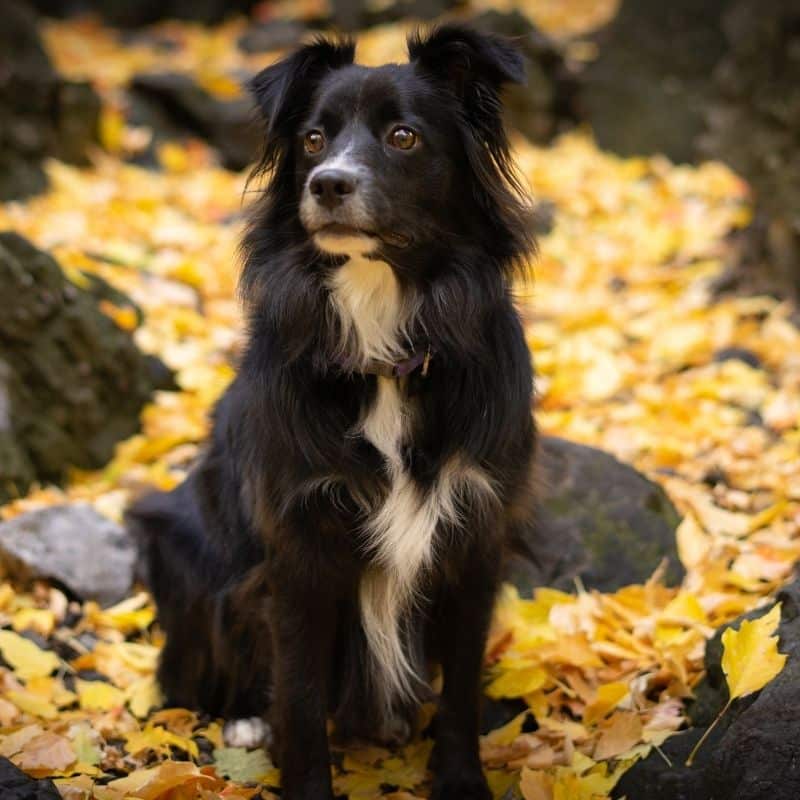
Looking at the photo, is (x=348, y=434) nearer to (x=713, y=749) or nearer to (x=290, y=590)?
(x=290, y=590)

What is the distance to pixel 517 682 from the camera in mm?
3281

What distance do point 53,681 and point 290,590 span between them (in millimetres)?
1053

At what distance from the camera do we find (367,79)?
9.32ft

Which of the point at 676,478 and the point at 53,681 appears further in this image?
the point at 676,478

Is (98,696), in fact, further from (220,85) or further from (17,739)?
(220,85)

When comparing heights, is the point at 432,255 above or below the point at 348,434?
above

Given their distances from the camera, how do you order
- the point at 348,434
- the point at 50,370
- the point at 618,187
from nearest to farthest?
the point at 348,434
the point at 50,370
the point at 618,187

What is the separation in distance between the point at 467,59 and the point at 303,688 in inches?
65.4

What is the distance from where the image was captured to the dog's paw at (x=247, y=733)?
129 inches

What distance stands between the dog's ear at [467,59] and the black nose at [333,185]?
0.46 meters

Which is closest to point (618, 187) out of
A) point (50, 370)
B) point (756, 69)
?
point (756, 69)

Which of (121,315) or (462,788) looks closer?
(462,788)

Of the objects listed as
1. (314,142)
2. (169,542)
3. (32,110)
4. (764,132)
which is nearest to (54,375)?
(169,542)

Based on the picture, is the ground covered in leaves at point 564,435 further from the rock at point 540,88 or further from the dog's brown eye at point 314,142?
the rock at point 540,88
